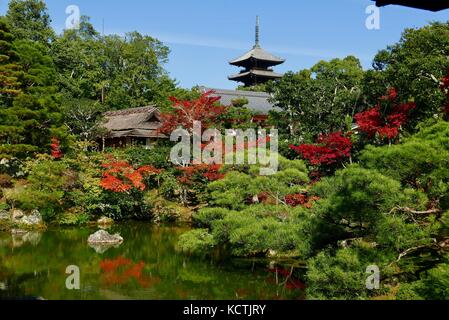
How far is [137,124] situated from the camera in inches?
914

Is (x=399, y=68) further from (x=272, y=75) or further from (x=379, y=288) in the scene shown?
(x=272, y=75)

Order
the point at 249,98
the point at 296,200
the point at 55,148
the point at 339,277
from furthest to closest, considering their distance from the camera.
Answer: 1. the point at 249,98
2. the point at 55,148
3. the point at 296,200
4. the point at 339,277

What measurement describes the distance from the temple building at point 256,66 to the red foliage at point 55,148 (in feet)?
75.2

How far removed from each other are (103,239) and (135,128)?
33.7 feet

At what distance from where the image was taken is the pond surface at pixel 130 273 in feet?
28.4

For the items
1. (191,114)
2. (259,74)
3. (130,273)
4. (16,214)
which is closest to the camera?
(130,273)

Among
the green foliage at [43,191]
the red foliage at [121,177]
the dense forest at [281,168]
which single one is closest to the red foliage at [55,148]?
the dense forest at [281,168]

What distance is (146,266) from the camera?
1121cm

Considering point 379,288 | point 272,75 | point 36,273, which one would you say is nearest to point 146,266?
point 36,273

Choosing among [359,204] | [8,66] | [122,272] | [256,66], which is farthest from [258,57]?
[359,204]

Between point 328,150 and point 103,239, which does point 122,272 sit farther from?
point 328,150

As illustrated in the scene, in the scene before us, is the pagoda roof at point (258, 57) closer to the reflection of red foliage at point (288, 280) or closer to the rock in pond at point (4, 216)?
the rock in pond at point (4, 216)
